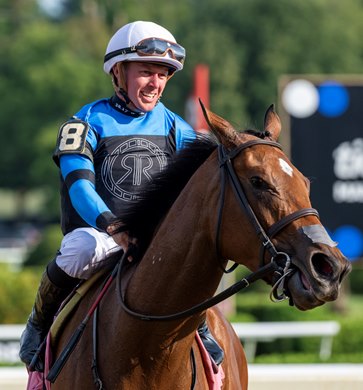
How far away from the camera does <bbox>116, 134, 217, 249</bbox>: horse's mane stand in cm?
432

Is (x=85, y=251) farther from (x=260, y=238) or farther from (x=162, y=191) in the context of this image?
(x=260, y=238)

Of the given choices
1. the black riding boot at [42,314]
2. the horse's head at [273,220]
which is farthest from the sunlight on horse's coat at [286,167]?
the black riding boot at [42,314]

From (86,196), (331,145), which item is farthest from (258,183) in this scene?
(331,145)

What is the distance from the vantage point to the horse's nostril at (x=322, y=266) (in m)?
3.72

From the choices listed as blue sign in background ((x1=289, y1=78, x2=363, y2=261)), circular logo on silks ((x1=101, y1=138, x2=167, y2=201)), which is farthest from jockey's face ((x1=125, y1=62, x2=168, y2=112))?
blue sign in background ((x1=289, y1=78, x2=363, y2=261))

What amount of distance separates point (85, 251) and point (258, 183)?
3.26 feet

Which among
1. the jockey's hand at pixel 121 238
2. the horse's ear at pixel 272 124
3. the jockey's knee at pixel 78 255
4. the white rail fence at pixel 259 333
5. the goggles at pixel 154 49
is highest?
the goggles at pixel 154 49

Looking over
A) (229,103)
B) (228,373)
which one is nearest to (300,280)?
(228,373)

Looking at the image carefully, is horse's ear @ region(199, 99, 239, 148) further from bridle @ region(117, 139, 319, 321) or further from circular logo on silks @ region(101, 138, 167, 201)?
circular logo on silks @ region(101, 138, 167, 201)

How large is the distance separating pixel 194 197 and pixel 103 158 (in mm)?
762

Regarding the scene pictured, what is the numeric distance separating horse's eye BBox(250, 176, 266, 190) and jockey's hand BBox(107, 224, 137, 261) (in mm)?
737

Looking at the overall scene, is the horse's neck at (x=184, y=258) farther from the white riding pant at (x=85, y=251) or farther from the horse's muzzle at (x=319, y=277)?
the horse's muzzle at (x=319, y=277)

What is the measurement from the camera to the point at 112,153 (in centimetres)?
482

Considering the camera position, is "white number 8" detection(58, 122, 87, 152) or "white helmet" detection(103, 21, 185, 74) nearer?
"white number 8" detection(58, 122, 87, 152)
